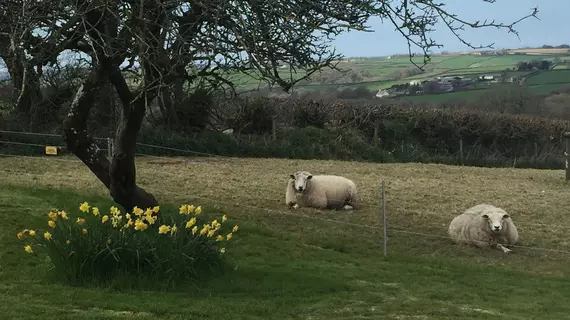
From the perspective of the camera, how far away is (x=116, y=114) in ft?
68.6

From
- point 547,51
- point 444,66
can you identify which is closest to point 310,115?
point 444,66

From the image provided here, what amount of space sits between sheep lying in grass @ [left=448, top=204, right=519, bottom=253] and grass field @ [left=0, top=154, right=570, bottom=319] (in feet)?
0.65

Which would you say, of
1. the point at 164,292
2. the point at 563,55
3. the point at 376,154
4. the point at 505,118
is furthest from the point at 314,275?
the point at 563,55

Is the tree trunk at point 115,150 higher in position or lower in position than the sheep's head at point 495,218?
higher

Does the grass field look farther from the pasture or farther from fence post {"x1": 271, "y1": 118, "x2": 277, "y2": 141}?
the pasture

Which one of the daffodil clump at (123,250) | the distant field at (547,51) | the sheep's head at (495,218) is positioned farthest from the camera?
the distant field at (547,51)

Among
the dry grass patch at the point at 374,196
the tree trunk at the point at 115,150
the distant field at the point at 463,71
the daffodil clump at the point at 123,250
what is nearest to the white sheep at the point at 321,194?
the dry grass patch at the point at 374,196

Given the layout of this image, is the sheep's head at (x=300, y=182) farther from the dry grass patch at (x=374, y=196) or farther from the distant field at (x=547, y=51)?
the distant field at (x=547, y=51)

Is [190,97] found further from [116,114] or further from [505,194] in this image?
[505,194]

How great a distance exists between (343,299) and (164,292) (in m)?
1.72

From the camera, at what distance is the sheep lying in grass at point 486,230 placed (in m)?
9.65

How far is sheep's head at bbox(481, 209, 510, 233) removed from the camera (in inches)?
374

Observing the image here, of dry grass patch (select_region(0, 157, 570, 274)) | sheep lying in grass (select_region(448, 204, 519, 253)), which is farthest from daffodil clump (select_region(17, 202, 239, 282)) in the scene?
sheep lying in grass (select_region(448, 204, 519, 253))

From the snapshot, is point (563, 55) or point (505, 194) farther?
point (563, 55)
